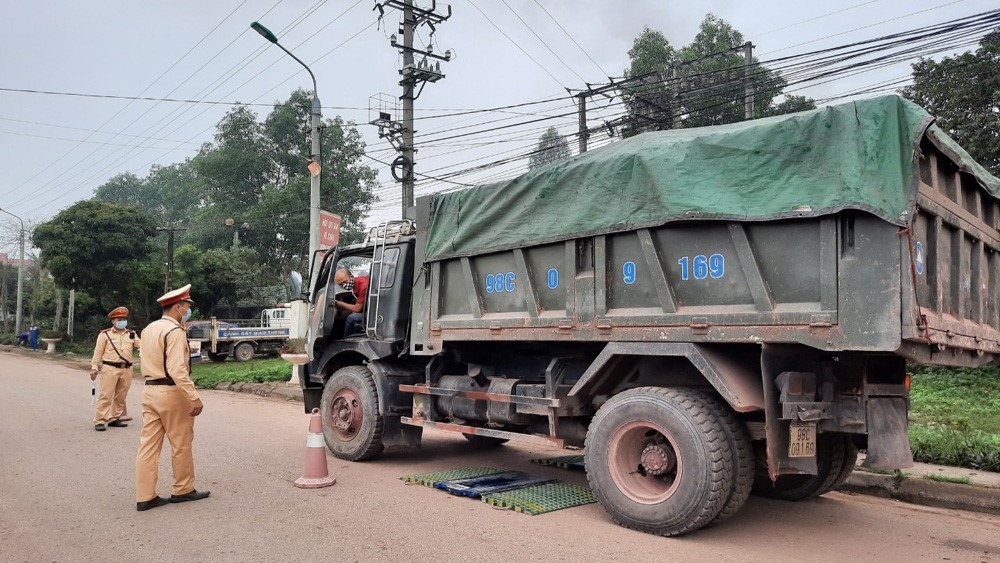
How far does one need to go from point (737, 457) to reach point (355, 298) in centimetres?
479

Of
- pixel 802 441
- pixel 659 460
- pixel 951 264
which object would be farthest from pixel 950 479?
pixel 659 460

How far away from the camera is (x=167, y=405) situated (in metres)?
5.61

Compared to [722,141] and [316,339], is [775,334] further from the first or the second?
[316,339]

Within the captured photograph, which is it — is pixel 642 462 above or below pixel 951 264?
below

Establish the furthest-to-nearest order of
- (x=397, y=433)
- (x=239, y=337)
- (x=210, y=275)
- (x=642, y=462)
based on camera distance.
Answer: (x=210, y=275) < (x=239, y=337) < (x=397, y=433) < (x=642, y=462)

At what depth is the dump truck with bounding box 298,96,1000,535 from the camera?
13.5 feet

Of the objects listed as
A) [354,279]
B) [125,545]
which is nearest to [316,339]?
[354,279]

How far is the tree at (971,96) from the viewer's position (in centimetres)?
1259

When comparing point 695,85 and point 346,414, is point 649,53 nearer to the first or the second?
point 695,85

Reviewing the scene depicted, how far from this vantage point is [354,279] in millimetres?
8016

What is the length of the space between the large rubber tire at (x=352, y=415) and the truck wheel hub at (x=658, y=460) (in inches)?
128

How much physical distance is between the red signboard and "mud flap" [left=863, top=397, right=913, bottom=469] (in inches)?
459

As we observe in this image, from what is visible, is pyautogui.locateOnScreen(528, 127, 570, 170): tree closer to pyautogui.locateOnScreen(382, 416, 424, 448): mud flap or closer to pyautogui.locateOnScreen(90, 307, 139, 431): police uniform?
pyautogui.locateOnScreen(382, 416, 424, 448): mud flap

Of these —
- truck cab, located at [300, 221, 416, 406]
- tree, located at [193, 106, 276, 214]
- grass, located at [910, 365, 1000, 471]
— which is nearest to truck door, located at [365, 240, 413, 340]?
truck cab, located at [300, 221, 416, 406]
